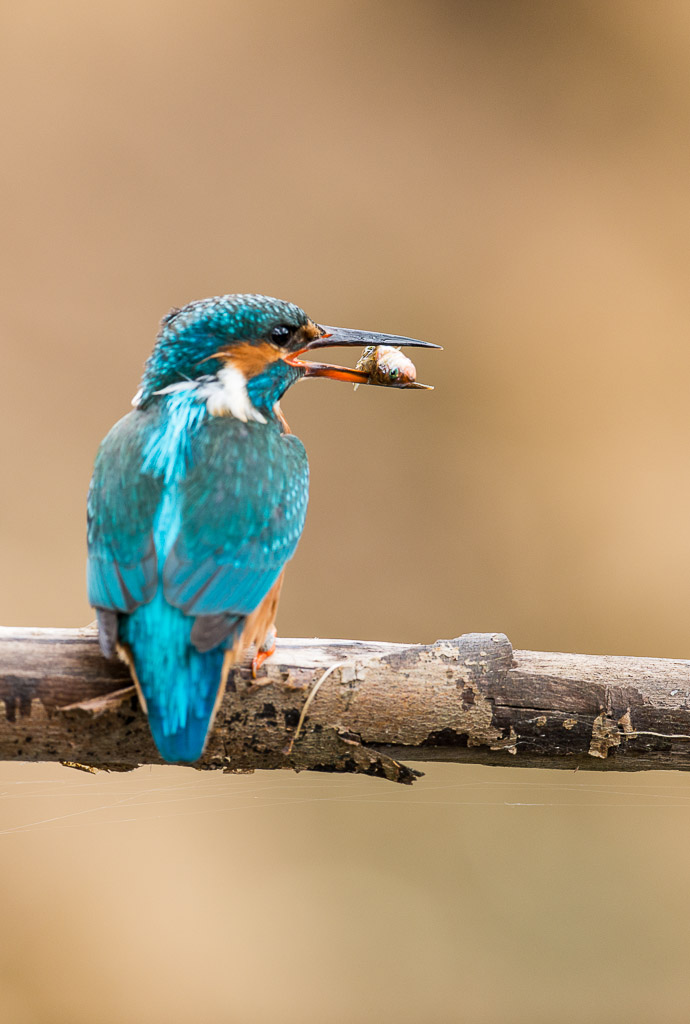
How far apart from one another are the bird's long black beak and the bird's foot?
421 millimetres

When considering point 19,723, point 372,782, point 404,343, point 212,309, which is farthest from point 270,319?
point 372,782

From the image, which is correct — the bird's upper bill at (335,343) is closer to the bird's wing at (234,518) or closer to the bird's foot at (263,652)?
the bird's wing at (234,518)

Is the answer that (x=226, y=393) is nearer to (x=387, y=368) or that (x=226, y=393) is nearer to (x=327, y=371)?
(x=327, y=371)

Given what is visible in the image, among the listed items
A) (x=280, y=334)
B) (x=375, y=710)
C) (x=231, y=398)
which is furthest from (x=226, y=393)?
(x=375, y=710)

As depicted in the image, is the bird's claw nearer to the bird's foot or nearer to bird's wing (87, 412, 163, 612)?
the bird's foot

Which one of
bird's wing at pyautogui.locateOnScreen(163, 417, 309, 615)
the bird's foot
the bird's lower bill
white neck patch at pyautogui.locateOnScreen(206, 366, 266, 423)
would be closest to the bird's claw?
the bird's foot

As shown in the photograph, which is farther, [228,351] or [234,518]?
[228,351]

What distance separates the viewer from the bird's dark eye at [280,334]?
4.60ft

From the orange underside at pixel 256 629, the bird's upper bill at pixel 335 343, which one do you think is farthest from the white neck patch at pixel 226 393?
the orange underside at pixel 256 629

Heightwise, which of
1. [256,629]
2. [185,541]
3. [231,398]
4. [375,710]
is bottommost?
[375,710]

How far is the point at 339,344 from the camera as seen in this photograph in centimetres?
150

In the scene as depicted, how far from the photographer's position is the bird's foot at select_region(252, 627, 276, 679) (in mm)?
1242

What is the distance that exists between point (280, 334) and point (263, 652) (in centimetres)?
46

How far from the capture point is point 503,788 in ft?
10.3
